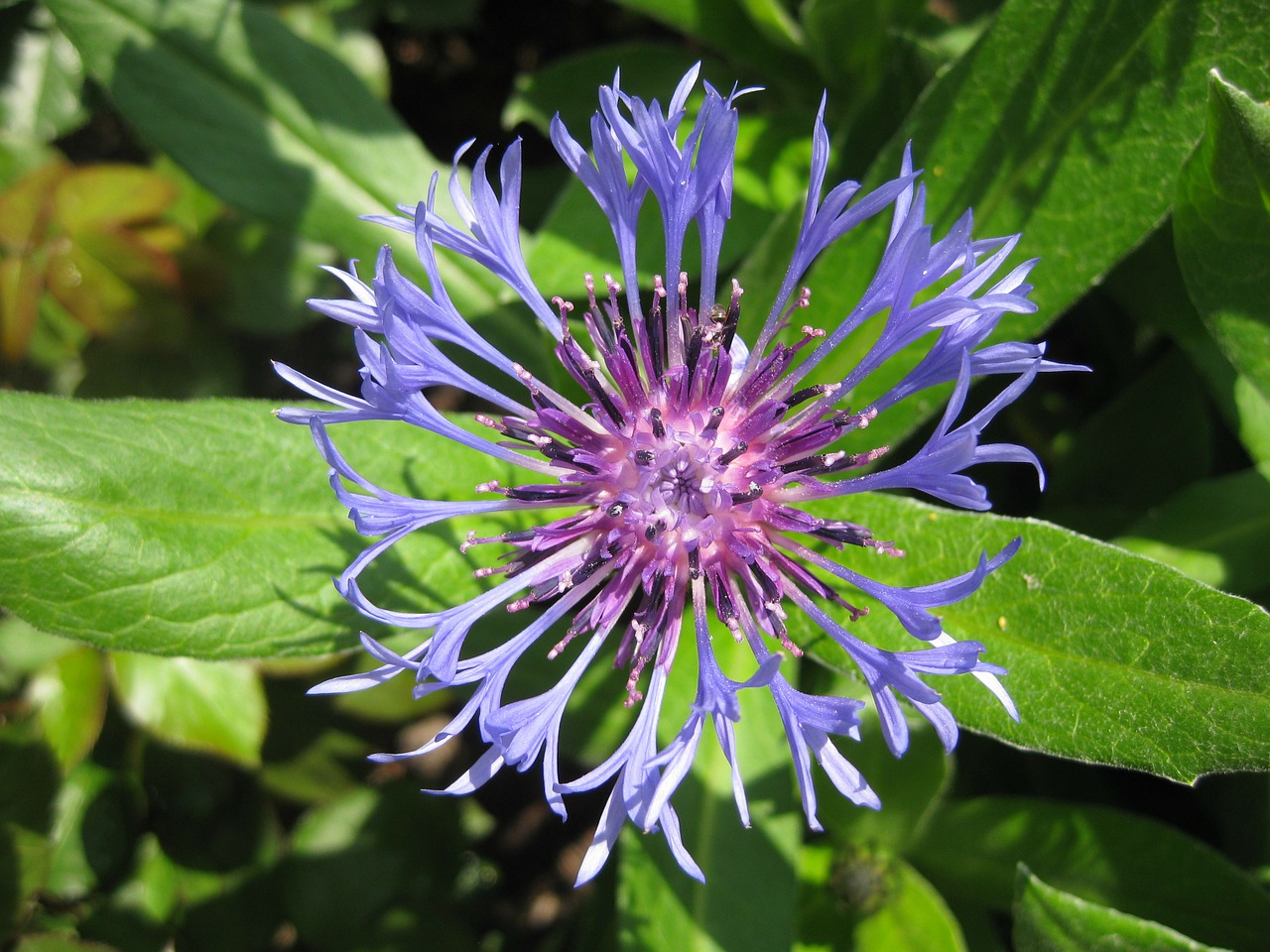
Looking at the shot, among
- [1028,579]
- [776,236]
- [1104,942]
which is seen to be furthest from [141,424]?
[1104,942]

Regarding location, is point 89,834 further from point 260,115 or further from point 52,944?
point 260,115

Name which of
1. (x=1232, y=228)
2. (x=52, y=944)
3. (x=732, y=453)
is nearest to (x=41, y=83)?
(x=52, y=944)

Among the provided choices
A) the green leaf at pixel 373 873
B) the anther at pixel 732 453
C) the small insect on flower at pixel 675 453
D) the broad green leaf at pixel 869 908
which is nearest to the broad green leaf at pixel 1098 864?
the broad green leaf at pixel 869 908

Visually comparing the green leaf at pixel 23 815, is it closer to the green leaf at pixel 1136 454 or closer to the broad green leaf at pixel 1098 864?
the broad green leaf at pixel 1098 864

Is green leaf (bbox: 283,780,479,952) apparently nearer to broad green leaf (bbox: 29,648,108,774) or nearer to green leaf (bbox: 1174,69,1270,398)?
broad green leaf (bbox: 29,648,108,774)

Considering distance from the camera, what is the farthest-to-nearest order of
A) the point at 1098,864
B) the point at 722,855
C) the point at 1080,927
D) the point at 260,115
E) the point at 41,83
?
the point at 41,83
the point at 260,115
the point at 1098,864
the point at 722,855
the point at 1080,927

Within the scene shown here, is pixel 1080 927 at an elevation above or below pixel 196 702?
above
